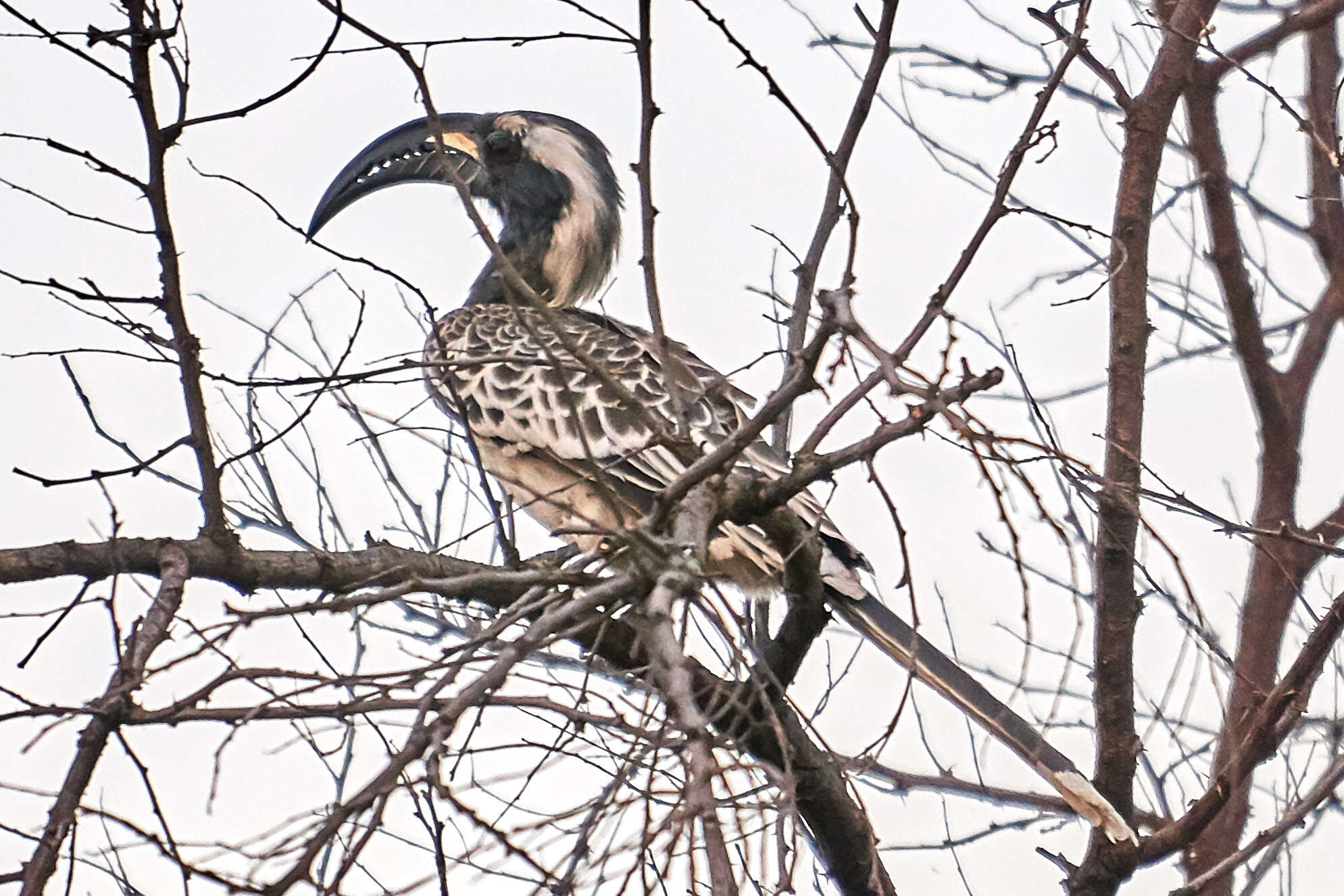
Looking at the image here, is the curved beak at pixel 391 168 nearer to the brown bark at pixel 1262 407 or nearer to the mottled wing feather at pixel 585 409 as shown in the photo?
the mottled wing feather at pixel 585 409

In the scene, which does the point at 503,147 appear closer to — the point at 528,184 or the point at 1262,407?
the point at 528,184

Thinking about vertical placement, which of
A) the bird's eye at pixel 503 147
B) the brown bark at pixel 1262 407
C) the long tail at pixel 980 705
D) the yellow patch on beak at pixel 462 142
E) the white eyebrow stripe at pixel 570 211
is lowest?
the long tail at pixel 980 705

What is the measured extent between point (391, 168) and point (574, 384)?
4.11 ft

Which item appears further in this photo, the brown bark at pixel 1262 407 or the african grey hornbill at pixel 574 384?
the brown bark at pixel 1262 407

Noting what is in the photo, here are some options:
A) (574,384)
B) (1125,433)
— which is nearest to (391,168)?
(574,384)

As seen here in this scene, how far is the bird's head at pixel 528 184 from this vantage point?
470 cm

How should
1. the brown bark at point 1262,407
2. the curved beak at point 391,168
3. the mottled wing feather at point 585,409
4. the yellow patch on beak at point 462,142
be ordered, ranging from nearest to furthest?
the brown bark at point 1262,407 → the mottled wing feather at point 585,409 → the curved beak at point 391,168 → the yellow patch on beak at point 462,142

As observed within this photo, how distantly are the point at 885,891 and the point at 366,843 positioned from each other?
142cm

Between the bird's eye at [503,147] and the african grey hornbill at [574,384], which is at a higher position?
the bird's eye at [503,147]

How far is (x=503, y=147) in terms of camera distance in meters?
4.86

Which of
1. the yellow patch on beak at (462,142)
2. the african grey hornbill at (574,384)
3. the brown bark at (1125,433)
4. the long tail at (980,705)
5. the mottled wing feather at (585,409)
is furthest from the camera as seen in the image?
the yellow patch on beak at (462,142)

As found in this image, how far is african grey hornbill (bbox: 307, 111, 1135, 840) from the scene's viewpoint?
2211mm

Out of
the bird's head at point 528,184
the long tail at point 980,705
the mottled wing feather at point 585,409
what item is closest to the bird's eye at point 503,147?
the bird's head at point 528,184

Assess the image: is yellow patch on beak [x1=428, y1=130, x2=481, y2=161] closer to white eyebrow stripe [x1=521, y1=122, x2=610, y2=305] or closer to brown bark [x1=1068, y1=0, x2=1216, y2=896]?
white eyebrow stripe [x1=521, y1=122, x2=610, y2=305]
